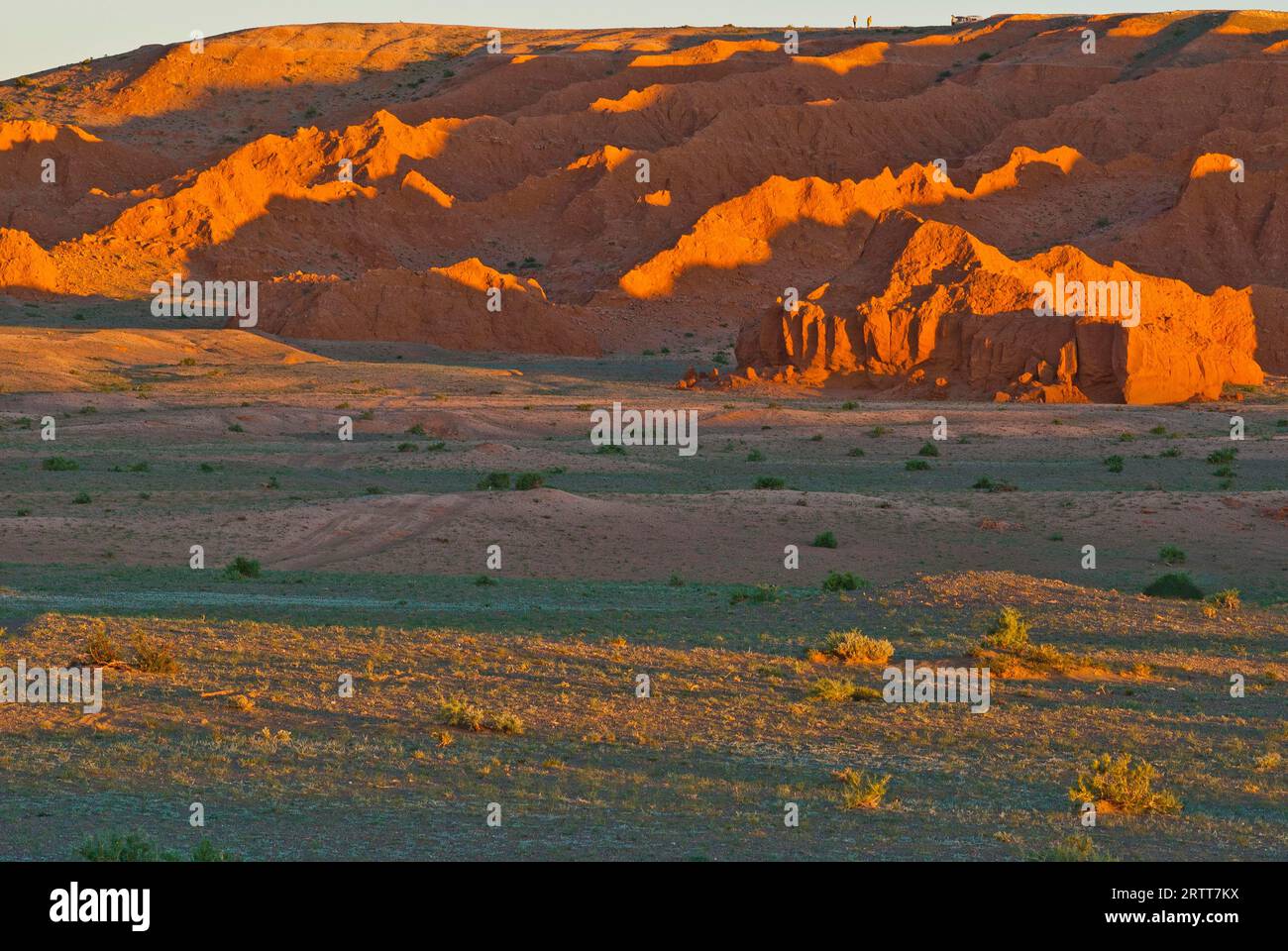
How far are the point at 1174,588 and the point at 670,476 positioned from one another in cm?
1316

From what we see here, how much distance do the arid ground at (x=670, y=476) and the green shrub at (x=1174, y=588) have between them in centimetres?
8

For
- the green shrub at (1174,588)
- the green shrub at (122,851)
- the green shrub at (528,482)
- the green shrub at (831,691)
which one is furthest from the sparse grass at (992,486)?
the green shrub at (122,851)

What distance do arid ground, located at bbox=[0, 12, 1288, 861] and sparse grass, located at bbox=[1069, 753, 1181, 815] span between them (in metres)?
0.03

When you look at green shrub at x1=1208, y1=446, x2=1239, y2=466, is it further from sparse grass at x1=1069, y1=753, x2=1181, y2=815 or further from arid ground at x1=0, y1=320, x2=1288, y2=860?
sparse grass at x1=1069, y1=753, x2=1181, y2=815

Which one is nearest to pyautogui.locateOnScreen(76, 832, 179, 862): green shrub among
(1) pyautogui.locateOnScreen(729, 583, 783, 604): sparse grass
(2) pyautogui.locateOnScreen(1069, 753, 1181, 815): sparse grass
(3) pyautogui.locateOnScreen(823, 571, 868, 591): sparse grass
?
(2) pyautogui.locateOnScreen(1069, 753, 1181, 815): sparse grass

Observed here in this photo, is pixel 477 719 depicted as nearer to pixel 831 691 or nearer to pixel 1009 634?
pixel 831 691

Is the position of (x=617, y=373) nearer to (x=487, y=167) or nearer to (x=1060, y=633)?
(x=487, y=167)

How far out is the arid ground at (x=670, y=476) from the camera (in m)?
9.86

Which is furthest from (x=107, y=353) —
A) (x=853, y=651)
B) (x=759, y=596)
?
(x=853, y=651)

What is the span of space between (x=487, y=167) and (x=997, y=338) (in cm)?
4074

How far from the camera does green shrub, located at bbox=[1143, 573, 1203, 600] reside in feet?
60.3

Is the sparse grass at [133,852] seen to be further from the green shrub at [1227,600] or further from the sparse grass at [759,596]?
the green shrub at [1227,600]

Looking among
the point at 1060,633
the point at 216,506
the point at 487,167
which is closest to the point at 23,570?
the point at 216,506

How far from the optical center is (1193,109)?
79.3 m
